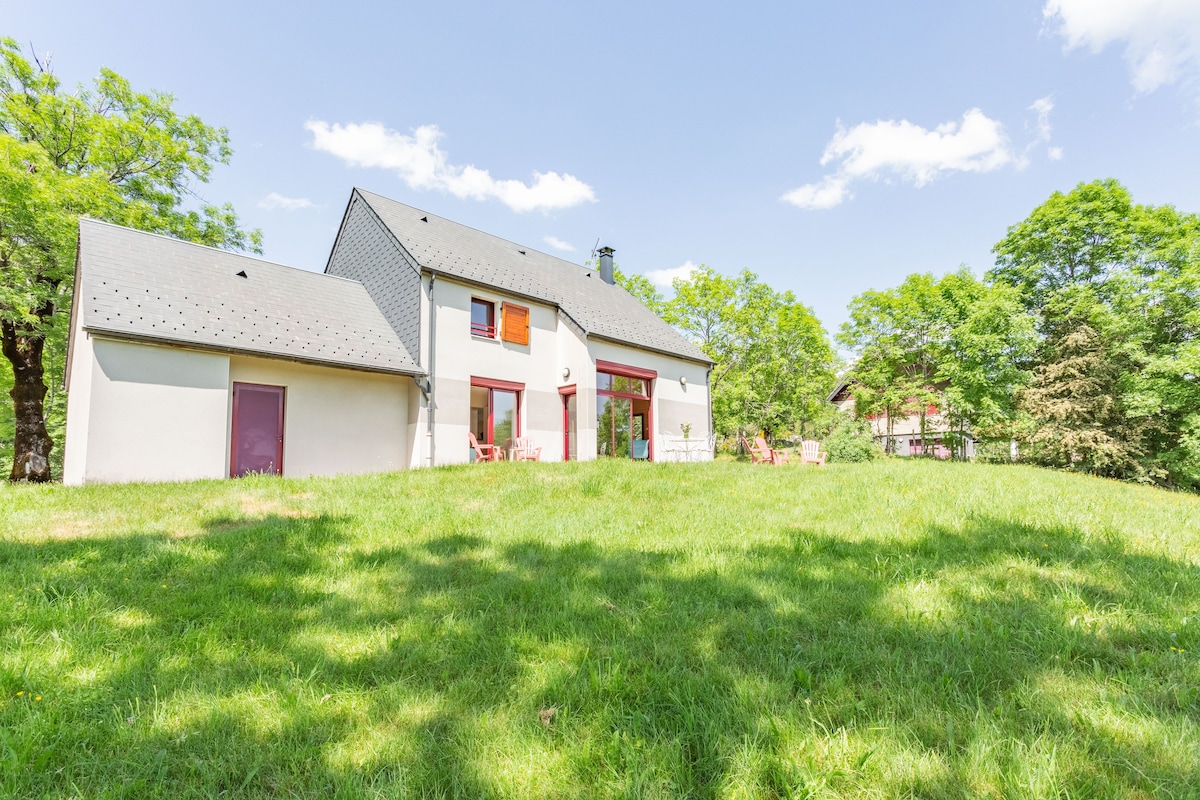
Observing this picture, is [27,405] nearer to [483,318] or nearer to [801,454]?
[483,318]

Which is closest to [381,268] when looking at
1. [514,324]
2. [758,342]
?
[514,324]

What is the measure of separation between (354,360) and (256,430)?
100 inches

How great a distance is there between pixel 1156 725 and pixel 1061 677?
0.38 metres

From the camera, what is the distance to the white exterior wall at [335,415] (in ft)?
36.2

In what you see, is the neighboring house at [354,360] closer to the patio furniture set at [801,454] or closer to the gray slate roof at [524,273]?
the gray slate roof at [524,273]

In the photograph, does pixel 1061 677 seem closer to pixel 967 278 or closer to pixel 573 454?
pixel 573 454

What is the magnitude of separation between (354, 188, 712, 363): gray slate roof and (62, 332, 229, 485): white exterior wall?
5.60 meters

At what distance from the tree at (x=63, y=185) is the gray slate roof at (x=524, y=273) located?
815 centimetres

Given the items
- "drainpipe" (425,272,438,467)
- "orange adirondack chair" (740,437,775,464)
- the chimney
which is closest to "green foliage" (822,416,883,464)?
"orange adirondack chair" (740,437,775,464)

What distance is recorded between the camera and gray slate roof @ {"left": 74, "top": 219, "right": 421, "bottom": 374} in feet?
31.1

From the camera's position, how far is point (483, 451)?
13.6 m

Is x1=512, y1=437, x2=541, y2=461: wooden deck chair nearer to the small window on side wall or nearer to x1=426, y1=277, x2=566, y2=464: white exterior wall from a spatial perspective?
x1=426, y1=277, x2=566, y2=464: white exterior wall

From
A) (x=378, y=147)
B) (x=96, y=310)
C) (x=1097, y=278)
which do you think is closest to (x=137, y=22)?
(x=378, y=147)

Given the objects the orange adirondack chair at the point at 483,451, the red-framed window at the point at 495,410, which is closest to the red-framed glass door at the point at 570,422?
the red-framed window at the point at 495,410
